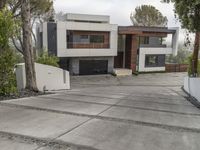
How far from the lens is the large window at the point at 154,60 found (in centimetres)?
3934

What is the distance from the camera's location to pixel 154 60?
131ft

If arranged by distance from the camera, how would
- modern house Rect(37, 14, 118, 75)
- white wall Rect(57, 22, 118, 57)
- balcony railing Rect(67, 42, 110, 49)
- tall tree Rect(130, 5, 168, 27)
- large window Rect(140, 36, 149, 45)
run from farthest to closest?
tall tree Rect(130, 5, 168, 27) → large window Rect(140, 36, 149, 45) → balcony railing Rect(67, 42, 110, 49) → modern house Rect(37, 14, 118, 75) → white wall Rect(57, 22, 118, 57)

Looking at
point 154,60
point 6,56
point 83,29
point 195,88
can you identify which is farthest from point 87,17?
point 6,56

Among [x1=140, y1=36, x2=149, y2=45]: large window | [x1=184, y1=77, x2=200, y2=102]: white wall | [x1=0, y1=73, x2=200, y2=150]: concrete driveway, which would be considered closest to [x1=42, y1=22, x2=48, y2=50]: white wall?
[x1=140, y1=36, x2=149, y2=45]: large window

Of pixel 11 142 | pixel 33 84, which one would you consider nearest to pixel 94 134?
pixel 11 142

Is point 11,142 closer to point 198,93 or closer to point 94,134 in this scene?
point 94,134

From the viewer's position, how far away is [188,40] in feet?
46.2

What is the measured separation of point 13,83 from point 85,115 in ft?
13.7

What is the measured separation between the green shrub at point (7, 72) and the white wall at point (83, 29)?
75.3 feet

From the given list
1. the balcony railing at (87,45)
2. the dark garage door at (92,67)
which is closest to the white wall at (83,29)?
the balcony railing at (87,45)

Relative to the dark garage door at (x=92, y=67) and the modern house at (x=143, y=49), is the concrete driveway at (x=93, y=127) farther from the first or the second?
the modern house at (x=143, y=49)

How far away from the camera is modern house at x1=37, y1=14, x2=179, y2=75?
1286 inches

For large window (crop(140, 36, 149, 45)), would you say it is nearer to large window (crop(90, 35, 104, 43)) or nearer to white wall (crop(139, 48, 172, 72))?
white wall (crop(139, 48, 172, 72))

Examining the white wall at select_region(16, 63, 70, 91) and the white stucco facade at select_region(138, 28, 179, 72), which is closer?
the white wall at select_region(16, 63, 70, 91)
